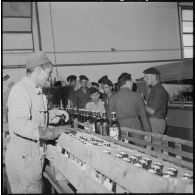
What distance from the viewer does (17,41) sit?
8.31 metres

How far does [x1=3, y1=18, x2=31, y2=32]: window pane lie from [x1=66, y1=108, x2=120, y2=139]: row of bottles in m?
5.01

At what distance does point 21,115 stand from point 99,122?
86 centimetres

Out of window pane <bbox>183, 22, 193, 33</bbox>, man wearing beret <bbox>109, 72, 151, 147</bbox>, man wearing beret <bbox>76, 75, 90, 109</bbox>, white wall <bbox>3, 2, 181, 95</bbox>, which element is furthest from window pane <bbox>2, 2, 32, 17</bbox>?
man wearing beret <bbox>109, 72, 151, 147</bbox>

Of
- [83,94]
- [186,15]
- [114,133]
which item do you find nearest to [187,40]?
[186,15]

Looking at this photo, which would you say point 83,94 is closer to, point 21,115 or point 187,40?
point 21,115

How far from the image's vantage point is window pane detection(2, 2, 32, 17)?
316 inches

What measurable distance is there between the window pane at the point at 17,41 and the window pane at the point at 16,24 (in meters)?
0.16

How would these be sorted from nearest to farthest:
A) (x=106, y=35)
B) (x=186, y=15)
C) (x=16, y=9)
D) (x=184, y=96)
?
1. (x=184, y=96)
2. (x=16, y=9)
3. (x=106, y=35)
4. (x=186, y=15)

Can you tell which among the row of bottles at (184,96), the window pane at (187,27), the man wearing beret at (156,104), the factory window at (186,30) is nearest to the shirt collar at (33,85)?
the man wearing beret at (156,104)

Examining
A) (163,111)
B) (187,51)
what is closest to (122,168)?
(163,111)

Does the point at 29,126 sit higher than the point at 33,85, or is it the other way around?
the point at 33,85

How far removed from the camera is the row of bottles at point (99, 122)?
2.58 metres

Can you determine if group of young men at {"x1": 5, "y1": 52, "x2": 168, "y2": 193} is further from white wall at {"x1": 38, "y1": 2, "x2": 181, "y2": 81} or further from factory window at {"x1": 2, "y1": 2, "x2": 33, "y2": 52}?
white wall at {"x1": 38, "y1": 2, "x2": 181, "y2": 81}

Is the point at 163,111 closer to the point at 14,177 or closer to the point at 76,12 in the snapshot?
the point at 14,177
